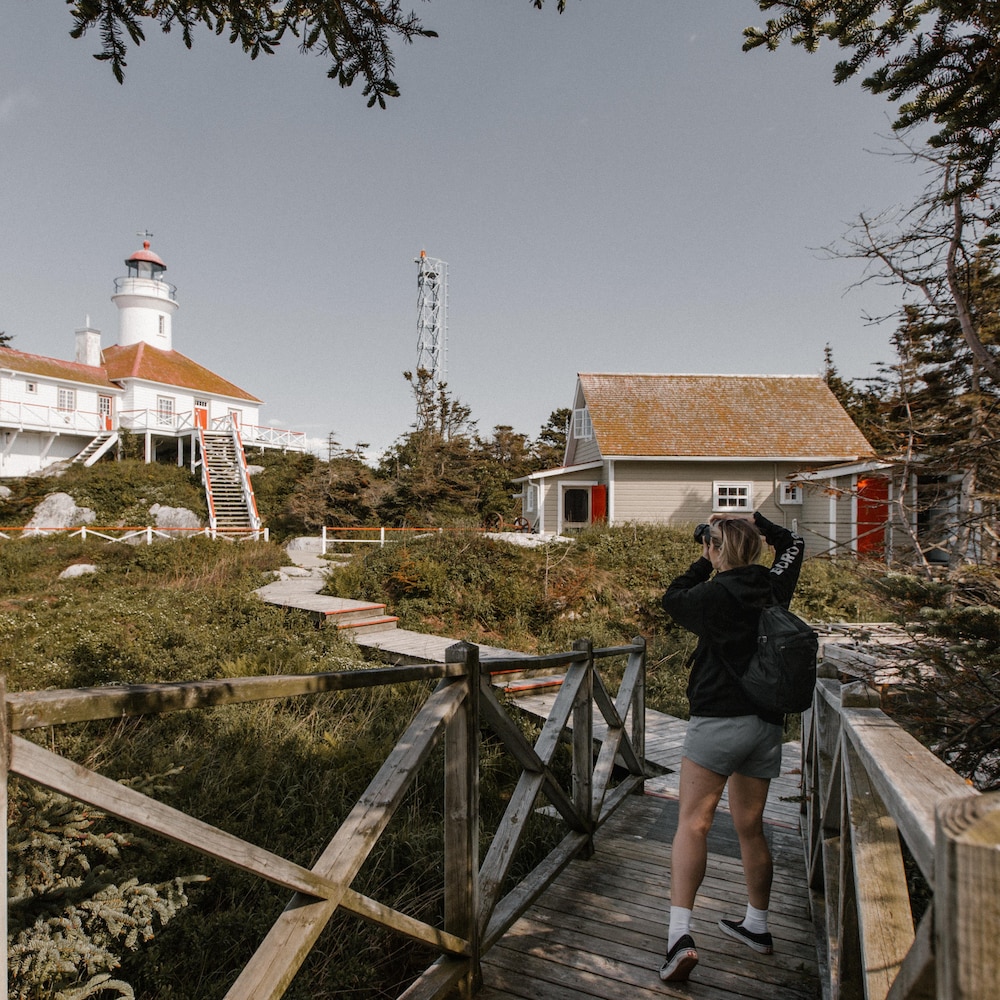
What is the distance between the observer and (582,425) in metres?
23.0

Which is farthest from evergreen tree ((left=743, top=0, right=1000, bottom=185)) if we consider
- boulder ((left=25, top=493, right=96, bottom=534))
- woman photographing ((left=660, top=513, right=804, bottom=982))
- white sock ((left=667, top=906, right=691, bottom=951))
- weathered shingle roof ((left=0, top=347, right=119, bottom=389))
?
weathered shingle roof ((left=0, top=347, right=119, bottom=389))

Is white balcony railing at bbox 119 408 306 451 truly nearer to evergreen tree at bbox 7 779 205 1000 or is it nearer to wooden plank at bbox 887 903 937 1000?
evergreen tree at bbox 7 779 205 1000

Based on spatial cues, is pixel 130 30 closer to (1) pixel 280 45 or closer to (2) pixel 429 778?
(1) pixel 280 45

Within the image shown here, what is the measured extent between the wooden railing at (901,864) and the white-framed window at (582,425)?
19.8m

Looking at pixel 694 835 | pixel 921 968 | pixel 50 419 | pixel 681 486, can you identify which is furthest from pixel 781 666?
pixel 50 419

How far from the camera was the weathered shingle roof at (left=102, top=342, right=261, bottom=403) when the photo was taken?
102ft

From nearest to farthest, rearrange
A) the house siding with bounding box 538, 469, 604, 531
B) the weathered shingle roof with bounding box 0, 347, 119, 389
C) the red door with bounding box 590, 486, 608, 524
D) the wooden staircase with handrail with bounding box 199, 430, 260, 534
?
the red door with bounding box 590, 486, 608, 524 < the house siding with bounding box 538, 469, 604, 531 < the wooden staircase with handrail with bounding box 199, 430, 260, 534 < the weathered shingle roof with bounding box 0, 347, 119, 389

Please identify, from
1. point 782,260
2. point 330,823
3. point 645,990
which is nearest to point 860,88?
point 645,990

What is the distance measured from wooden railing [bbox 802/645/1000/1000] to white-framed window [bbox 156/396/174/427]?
30963mm

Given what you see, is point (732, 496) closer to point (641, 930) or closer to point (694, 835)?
point (641, 930)

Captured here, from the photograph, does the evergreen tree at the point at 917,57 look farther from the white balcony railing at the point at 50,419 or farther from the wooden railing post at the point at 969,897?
the white balcony railing at the point at 50,419

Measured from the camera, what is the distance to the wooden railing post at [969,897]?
2.11 feet

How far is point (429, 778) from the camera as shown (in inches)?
206

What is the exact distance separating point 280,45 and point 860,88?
300 cm
